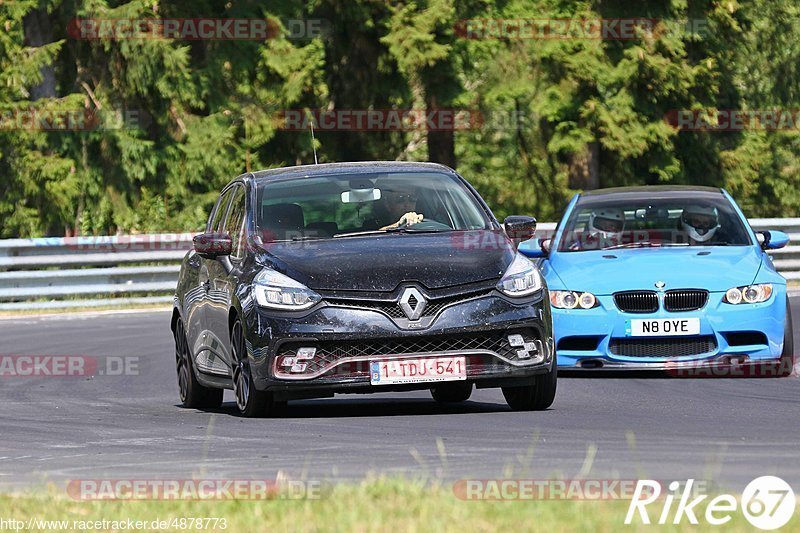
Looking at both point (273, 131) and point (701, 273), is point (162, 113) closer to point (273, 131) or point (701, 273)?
point (273, 131)

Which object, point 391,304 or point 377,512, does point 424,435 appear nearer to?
point 391,304

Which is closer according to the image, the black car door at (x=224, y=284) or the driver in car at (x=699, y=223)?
the black car door at (x=224, y=284)

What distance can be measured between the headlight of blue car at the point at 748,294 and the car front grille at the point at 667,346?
0.35m

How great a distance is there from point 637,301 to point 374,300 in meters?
3.50

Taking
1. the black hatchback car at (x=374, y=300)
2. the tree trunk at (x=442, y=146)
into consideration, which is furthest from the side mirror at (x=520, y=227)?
the tree trunk at (x=442, y=146)

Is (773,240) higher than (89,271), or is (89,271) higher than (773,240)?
(773,240)

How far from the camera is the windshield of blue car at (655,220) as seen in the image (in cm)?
1431

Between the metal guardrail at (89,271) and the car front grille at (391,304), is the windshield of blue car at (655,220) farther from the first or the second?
the metal guardrail at (89,271)

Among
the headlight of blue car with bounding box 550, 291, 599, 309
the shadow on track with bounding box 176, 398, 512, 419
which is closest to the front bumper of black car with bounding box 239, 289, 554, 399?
the shadow on track with bounding box 176, 398, 512, 419

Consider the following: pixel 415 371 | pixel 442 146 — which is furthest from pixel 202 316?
pixel 442 146

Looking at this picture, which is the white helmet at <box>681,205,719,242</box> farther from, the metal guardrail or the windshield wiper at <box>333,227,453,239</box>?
the metal guardrail

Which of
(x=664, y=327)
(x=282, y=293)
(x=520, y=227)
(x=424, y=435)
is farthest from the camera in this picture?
(x=664, y=327)

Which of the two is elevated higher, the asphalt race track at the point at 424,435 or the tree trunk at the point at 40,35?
the asphalt race track at the point at 424,435

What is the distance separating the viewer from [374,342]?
10.2m
